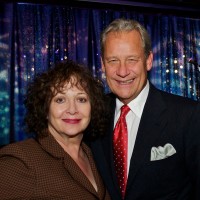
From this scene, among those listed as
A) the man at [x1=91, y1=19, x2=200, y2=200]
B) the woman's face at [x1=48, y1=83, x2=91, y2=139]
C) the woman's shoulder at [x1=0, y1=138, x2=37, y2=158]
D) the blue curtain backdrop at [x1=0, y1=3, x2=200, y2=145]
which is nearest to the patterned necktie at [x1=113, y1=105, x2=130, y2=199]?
the man at [x1=91, y1=19, x2=200, y2=200]

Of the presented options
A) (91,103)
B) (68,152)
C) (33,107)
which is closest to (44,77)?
(33,107)

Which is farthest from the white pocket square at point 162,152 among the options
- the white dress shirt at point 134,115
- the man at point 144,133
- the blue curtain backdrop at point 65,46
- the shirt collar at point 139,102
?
the blue curtain backdrop at point 65,46

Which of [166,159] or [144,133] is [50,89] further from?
[166,159]

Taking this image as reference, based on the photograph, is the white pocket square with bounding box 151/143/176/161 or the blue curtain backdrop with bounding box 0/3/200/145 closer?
the white pocket square with bounding box 151/143/176/161

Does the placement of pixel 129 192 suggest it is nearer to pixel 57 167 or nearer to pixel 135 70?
pixel 57 167

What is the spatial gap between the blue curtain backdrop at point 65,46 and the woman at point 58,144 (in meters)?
4.26

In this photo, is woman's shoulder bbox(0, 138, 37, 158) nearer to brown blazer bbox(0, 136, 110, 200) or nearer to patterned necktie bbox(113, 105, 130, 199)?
brown blazer bbox(0, 136, 110, 200)

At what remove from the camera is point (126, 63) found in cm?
213

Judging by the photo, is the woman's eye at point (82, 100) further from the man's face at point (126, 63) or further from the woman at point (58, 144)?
the man's face at point (126, 63)

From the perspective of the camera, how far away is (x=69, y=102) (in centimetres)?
190

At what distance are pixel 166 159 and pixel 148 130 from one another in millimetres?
204

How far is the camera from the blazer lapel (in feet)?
6.23

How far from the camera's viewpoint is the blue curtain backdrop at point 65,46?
20.3ft

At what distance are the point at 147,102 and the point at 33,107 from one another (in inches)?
29.0
